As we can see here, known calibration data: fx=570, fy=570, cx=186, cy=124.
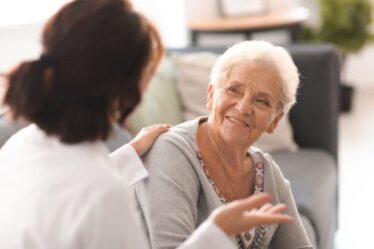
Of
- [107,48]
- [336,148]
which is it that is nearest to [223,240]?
[107,48]

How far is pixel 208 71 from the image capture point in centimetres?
268

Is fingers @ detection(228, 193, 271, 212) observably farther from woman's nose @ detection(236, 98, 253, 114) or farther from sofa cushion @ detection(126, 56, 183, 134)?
sofa cushion @ detection(126, 56, 183, 134)

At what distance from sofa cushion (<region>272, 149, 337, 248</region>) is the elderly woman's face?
0.68 m

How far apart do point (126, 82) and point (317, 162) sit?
168cm

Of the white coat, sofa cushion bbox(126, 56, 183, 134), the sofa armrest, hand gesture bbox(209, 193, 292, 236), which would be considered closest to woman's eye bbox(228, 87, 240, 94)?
hand gesture bbox(209, 193, 292, 236)

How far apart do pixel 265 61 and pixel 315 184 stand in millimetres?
921

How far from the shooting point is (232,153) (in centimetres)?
163

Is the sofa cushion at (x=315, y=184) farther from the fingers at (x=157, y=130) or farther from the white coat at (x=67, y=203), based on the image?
the white coat at (x=67, y=203)

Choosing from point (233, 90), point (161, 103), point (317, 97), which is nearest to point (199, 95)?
point (161, 103)

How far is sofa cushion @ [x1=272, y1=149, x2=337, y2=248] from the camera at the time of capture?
2174mm

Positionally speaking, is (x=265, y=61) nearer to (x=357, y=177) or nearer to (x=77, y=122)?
(x=77, y=122)

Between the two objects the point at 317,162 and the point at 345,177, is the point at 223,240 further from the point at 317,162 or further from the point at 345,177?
the point at 345,177

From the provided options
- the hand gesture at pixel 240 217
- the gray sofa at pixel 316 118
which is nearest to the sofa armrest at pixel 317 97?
the gray sofa at pixel 316 118

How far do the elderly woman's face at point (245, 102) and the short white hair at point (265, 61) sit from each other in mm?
14
